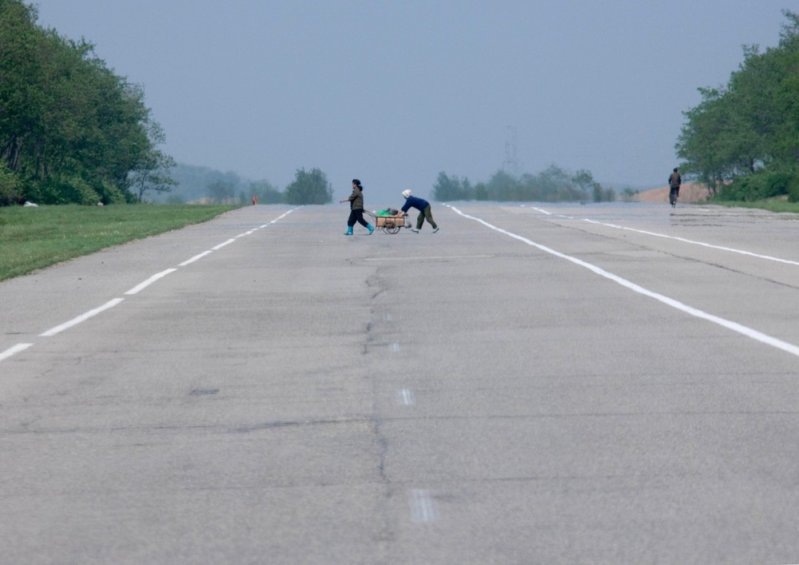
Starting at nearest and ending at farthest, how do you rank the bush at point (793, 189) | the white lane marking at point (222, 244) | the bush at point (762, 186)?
1. the white lane marking at point (222, 244)
2. the bush at point (793, 189)
3. the bush at point (762, 186)

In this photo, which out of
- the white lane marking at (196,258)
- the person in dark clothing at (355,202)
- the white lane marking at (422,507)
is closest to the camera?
the white lane marking at (422,507)

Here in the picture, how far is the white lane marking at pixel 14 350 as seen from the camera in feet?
44.0

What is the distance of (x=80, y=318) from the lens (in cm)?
1702

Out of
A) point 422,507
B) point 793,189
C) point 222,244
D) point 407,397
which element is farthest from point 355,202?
point 793,189

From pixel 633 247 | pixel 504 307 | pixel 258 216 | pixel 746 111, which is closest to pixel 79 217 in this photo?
pixel 258 216

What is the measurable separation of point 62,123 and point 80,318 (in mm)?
67576

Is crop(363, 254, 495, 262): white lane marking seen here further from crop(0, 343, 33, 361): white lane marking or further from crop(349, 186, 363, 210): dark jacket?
crop(0, 343, 33, 361): white lane marking

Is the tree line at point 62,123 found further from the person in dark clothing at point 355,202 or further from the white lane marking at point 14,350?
the white lane marking at point 14,350

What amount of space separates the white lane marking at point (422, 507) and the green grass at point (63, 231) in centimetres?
1788

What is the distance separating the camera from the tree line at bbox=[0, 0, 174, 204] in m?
71.6

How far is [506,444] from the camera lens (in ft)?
28.4

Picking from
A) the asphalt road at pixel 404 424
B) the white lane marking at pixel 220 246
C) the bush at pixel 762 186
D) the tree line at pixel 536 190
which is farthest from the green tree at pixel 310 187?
the asphalt road at pixel 404 424

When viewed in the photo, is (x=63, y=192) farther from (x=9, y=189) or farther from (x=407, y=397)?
(x=407, y=397)

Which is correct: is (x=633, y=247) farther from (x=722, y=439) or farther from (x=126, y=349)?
(x=722, y=439)
